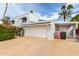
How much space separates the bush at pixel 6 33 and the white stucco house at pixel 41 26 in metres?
0.58

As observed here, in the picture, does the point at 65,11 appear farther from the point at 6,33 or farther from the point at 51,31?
the point at 6,33

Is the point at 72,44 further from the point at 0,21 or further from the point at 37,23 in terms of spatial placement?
the point at 0,21


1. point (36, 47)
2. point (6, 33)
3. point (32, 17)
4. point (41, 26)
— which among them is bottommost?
point (36, 47)

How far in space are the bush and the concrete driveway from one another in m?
0.22

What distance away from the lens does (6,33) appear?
1102cm

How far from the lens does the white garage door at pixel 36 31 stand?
11508 millimetres

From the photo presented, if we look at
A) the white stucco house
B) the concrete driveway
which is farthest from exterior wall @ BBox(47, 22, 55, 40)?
the concrete driveway

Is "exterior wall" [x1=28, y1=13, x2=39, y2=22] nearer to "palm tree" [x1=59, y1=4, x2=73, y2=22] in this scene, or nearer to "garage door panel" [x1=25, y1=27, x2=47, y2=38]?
"garage door panel" [x1=25, y1=27, x2=47, y2=38]

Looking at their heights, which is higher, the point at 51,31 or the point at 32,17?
the point at 32,17

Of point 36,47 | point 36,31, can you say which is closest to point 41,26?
point 36,31

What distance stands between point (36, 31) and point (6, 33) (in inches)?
70.1

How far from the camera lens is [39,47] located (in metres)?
10.2

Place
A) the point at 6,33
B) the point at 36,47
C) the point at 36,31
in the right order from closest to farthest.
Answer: the point at 36,47, the point at 6,33, the point at 36,31

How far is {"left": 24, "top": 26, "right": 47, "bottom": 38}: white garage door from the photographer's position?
11.5 meters
